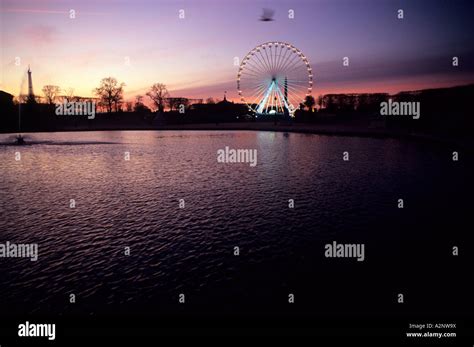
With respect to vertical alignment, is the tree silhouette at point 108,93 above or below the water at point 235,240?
above

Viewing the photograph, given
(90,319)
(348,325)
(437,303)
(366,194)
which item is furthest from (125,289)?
(366,194)

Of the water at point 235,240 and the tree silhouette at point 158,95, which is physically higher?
the tree silhouette at point 158,95

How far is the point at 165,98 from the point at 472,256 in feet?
621

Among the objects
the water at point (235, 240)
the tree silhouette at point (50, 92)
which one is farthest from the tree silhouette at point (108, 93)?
the water at point (235, 240)

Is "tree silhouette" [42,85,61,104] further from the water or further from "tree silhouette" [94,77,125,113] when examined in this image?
the water

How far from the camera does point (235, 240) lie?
15.8 meters

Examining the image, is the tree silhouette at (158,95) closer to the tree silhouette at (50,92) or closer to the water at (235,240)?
the tree silhouette at (50,92)

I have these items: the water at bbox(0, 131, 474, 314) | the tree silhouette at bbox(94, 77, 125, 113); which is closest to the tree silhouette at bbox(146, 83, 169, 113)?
the tree silhouette at bbox(94, 77, 125, 113)

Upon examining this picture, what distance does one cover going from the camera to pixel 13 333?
9867 millimetres

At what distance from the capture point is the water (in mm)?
11047

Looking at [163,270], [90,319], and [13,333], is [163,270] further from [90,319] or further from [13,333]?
[13,333]

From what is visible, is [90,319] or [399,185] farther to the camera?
[399,185]

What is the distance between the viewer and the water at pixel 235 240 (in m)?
11.0

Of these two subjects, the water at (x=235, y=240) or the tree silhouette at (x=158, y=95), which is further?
the tree silhouette at (x=158, y=95)
